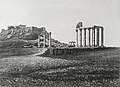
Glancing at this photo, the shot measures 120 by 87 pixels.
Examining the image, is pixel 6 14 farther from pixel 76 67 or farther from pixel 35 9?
pixel 76 67

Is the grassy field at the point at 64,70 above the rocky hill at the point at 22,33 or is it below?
below

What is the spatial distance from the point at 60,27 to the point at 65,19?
234mm

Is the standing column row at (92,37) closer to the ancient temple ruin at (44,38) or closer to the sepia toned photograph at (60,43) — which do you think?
the sepia toned photograph at (60,43)

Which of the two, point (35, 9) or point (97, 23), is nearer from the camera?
point (97, 23)

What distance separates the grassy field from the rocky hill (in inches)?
14.3

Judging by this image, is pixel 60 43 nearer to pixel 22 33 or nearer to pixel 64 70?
pixel 64 70

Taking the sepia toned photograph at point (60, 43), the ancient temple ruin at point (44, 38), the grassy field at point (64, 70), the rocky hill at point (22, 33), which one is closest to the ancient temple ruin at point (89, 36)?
the sepia toned photograph at point (60, 43)

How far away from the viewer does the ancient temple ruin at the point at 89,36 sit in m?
4.12

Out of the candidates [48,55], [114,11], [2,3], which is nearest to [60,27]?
[48,55]

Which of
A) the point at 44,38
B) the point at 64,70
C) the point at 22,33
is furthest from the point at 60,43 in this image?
the point at 22,33

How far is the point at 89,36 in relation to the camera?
4.27 meters

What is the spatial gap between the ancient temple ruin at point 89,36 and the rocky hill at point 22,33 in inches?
20.8

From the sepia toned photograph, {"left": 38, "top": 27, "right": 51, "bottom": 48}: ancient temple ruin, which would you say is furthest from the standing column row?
{"left": 38, "top": 27, "right": 51, "bottom": 48}: ancient temple ruin

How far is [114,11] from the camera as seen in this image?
4312 mm
